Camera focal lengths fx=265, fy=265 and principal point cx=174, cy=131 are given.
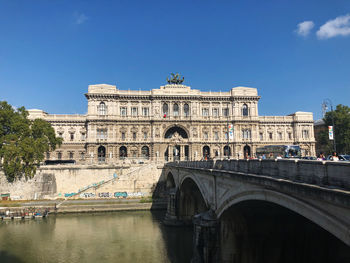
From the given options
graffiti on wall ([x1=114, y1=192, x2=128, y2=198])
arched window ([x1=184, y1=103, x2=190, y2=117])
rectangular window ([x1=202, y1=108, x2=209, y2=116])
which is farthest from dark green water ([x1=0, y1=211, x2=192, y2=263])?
rectangular window ([x1=202, y1=108, x2=209, y2=116])

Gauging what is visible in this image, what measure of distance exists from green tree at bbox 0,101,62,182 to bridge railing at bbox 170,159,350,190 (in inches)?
1919

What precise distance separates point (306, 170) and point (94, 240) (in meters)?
29.8

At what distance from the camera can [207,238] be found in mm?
19828

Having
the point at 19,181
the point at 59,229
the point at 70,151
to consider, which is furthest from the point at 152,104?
the point at 59,229

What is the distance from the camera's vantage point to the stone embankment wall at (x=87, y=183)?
52.4m

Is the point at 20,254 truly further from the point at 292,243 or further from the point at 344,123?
the point at 344,123

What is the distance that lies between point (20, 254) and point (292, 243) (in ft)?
88.2

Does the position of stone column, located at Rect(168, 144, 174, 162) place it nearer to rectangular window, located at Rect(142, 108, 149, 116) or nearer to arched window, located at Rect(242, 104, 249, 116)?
rectangular window, located at Rect(142, 108, 149, 116)

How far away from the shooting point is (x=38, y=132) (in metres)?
55.0

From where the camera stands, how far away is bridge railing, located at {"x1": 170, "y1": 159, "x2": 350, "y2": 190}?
772cm

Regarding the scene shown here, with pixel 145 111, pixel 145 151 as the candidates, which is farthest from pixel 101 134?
pixel 145 111

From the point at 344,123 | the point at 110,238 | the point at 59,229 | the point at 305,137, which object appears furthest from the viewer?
the point at 305,137

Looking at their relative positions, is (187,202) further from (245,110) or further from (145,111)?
(245,110)

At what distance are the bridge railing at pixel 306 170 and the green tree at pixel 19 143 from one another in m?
48.8
